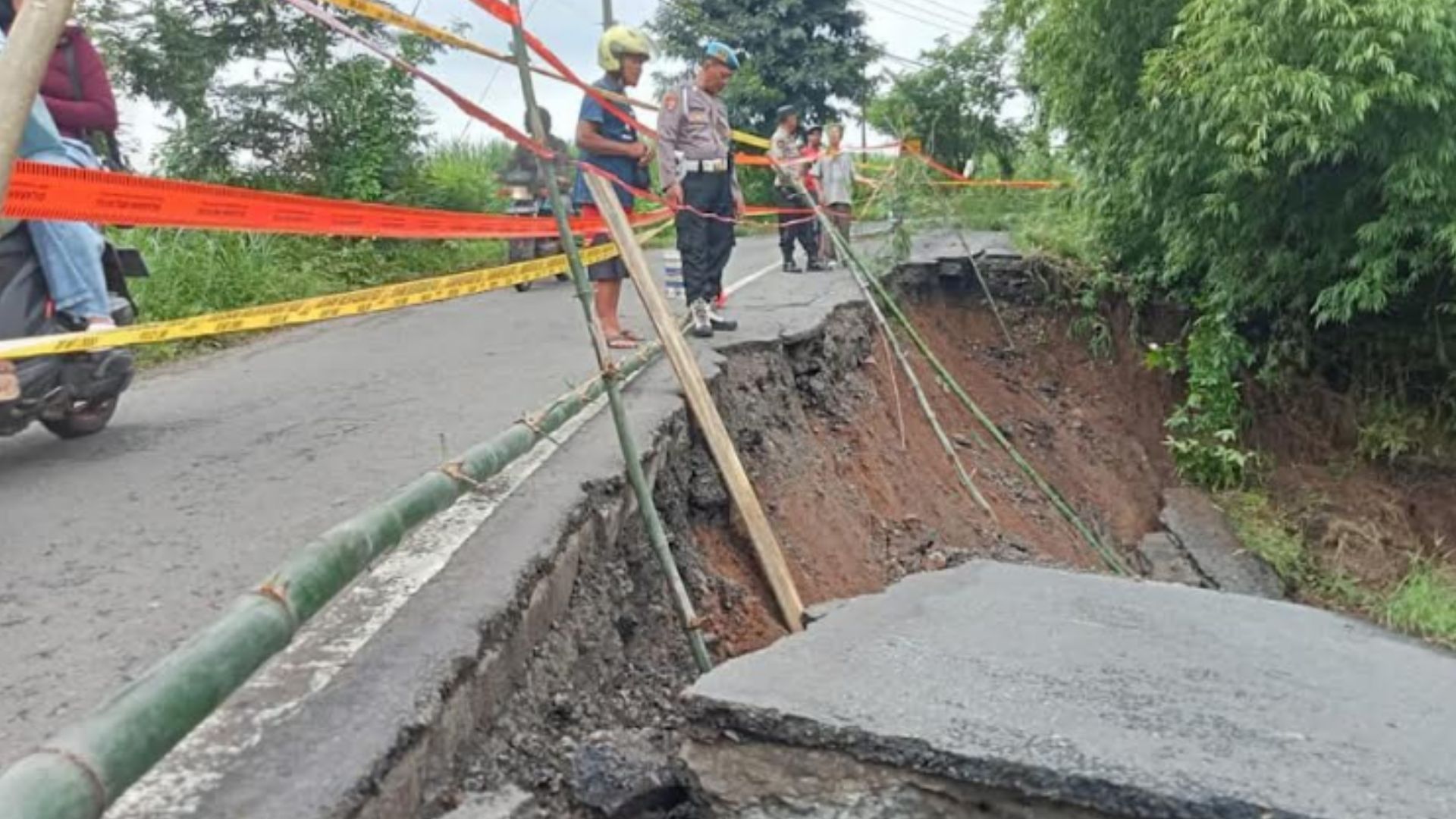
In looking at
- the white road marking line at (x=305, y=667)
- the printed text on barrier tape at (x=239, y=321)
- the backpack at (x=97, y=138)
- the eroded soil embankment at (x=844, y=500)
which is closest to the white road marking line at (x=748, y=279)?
the eroded soil embankment at (x=844, y=500)

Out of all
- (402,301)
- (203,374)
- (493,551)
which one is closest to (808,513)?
(402,301)

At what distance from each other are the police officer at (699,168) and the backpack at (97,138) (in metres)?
2.55

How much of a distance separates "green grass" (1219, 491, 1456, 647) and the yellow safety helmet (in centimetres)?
529

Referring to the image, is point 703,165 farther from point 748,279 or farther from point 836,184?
point 836,184

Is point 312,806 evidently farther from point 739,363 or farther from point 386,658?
point 739,363

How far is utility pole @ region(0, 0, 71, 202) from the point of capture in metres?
1.33

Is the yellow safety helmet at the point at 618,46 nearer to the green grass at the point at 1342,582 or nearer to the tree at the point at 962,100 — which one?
the green grass at the point at 1342,582

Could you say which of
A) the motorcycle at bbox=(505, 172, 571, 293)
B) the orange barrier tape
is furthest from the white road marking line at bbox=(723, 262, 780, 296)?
the orange barrier tape

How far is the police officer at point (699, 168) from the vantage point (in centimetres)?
620

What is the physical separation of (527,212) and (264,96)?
254 cm

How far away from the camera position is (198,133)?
1042 cm

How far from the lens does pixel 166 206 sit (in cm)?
381

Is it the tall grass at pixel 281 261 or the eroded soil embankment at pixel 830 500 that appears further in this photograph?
the tall grass at pixel 281 261

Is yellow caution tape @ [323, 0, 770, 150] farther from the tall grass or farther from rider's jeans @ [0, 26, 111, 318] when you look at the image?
the tall grass
